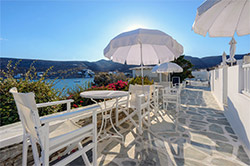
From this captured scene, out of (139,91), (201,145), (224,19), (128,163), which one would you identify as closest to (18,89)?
(128,163)

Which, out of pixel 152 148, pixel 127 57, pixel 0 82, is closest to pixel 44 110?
pixel 0 82

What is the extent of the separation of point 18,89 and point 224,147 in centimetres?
430

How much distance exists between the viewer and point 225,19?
2.46 meters

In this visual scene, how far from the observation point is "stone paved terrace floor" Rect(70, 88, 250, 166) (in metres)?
1.88

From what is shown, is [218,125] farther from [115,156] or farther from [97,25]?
[97,25]

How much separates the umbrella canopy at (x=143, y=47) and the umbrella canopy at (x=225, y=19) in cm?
60

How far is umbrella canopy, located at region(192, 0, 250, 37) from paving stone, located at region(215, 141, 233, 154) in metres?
2.33

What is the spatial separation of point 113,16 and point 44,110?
17.6 feet

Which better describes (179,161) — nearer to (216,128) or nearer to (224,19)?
(216,128)

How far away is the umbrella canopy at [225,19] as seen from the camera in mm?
2021

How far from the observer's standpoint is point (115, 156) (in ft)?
6.61

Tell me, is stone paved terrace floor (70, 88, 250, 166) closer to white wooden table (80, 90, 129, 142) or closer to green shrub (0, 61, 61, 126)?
white wooden table (80, 90, 129, 142)

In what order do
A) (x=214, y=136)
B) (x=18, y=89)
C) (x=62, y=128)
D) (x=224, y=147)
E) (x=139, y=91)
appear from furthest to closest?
(x=139, y=91) → (x=214, y=136) → (x=18, y=89) → (x=224, y=147) → (x=62, y=128)

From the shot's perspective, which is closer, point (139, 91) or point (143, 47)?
point (139, 91)
